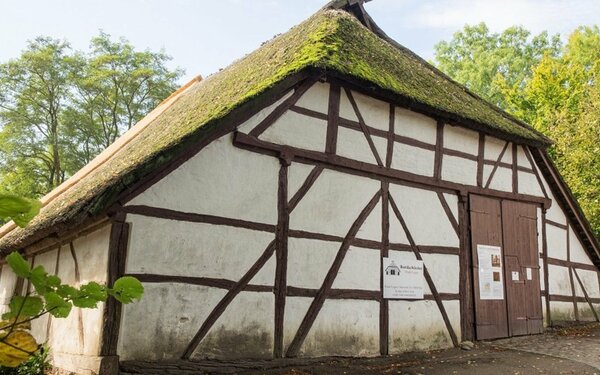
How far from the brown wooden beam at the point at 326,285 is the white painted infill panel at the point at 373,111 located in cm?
117

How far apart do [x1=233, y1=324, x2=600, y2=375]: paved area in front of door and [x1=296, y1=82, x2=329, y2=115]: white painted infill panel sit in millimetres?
3601

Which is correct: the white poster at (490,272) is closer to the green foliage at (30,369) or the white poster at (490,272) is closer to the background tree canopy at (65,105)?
the green foliage at (30,369)

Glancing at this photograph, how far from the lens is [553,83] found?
19.2 meters

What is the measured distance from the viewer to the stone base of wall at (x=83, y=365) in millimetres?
4938

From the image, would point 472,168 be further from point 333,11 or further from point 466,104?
point 333,11

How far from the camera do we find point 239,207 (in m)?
6.18

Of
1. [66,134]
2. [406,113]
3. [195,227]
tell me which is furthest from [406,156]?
[66,134]

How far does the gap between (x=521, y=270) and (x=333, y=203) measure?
4849mm

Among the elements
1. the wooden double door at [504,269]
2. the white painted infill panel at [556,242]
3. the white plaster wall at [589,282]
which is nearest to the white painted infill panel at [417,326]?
the wooden double door at [504,269]

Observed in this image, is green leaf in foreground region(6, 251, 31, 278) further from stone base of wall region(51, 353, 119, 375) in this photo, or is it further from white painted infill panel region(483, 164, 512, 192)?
white painted infill panel region(483, 164, 512, 192)

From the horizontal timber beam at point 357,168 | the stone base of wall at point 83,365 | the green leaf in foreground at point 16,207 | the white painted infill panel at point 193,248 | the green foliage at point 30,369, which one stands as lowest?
the green foliage at point 30,369

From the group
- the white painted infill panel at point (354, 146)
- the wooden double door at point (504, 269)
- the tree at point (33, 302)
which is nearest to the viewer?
the tree at point (33, 302)

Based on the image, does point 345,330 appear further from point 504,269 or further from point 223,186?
point 504,269

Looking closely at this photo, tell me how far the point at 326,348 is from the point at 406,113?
414 centimetres
